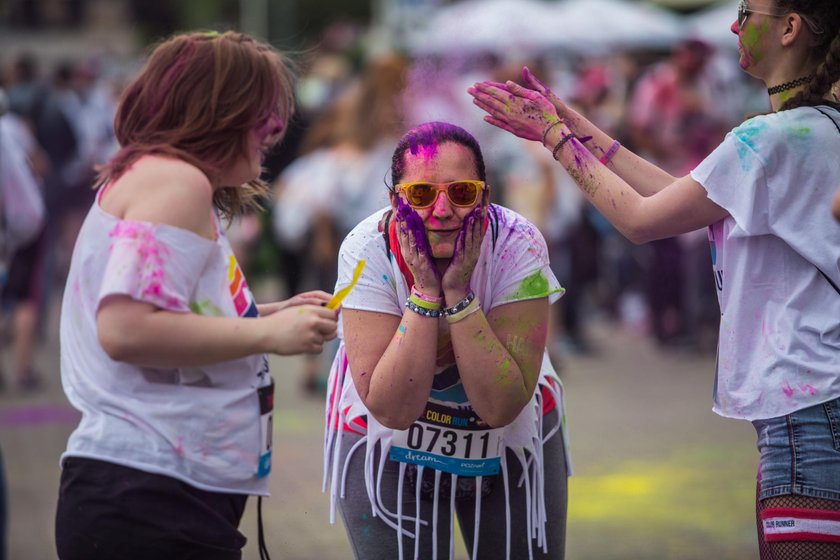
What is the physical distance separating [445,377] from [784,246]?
870 mm

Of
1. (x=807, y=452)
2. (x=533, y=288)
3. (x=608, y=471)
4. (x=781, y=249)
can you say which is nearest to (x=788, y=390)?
(x=807, y=452)

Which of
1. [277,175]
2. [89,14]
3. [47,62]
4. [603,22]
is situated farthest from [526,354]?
[89,14]

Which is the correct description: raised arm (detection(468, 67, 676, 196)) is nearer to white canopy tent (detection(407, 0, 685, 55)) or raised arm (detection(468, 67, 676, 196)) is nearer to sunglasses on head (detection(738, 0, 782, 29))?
sunglasses on head (detection(738, 0, 782, 29))

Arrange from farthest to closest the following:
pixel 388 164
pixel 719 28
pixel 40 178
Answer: pixel 719 28, pixel 40 178, pixel 388 164

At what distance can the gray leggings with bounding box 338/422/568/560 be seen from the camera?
9.82 feet

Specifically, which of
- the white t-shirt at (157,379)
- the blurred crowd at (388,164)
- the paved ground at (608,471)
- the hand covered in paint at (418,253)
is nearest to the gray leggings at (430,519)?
the white t-shirt at (157,379)

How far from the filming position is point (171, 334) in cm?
248

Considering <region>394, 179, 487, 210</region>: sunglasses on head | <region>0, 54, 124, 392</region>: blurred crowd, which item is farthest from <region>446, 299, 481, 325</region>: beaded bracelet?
<region>0, 54, 124, 392</region>: blurred crowd

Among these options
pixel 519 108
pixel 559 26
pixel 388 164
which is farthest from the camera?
pixel 559 26

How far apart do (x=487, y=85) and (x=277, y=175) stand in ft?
23.3

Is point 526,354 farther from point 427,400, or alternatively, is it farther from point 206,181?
point 206,181

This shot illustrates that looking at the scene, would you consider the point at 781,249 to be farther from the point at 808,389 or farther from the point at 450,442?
the point at 450,442

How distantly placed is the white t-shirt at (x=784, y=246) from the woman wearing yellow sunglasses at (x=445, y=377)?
1.56ft

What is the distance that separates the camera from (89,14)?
55906 mm
